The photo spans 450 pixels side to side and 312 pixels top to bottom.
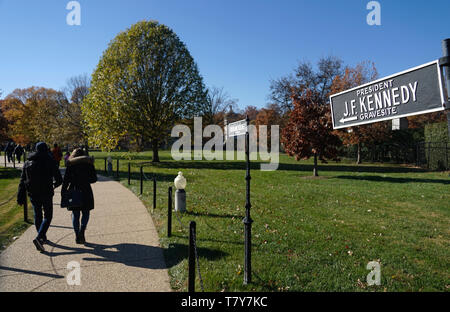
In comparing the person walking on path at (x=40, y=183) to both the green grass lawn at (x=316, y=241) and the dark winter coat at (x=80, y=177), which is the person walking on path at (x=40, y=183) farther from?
the green grass lawn at (x=316, y=241)

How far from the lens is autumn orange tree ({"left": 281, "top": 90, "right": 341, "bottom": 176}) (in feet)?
57.4

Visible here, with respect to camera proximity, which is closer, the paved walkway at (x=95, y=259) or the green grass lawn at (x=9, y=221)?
the paved walkway at (x=95, y=259)

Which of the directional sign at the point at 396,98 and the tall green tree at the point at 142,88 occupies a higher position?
the tall green tree at the point at 142,88

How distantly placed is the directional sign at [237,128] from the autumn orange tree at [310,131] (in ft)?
46.4

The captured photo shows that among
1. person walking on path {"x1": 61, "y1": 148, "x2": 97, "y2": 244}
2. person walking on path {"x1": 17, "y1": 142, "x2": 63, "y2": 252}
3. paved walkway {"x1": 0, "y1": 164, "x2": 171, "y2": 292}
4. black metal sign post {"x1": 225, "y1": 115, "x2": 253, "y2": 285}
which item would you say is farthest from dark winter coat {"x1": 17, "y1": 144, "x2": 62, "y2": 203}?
black metal sign post {"x1": 225, "y1": 115, "x2": 253, "y2": 285}

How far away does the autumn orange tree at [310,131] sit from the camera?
17.5m

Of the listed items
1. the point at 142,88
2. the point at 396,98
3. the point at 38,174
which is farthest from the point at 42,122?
the point at 396,98

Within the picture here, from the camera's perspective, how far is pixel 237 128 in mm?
4062

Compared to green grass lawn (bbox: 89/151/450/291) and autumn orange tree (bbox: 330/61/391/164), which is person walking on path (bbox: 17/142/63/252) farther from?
autumn orange tree (bbox: 330/61/391/164)

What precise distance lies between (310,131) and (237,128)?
14.3 metres

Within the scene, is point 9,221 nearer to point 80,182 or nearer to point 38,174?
point 38,174

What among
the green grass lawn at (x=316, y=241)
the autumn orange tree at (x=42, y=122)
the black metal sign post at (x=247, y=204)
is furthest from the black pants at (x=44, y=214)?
the autumn orange tree at (x=42, y=122)

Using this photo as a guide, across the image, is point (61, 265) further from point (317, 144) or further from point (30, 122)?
point (30, 122)

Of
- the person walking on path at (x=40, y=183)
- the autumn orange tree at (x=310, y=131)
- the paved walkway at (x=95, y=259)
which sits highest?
the autumn orange tree at (x=310, y=131)
